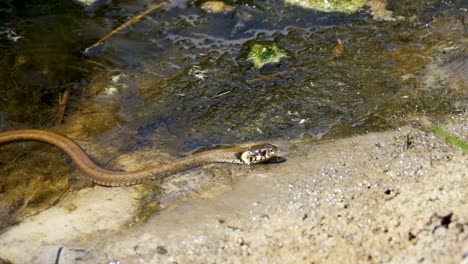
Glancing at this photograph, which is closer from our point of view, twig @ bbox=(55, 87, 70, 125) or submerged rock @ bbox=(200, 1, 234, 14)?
twig @ bbox=(55, 87, 70, 125)

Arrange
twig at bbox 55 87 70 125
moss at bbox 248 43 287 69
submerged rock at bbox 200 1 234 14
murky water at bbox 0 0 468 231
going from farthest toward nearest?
submerged rock at bbox 200 1 234 14 → moss at bbox 248 43 287 69 → twig at bbox 55 87 70 125 → murky water at bbox 0 0 468 231

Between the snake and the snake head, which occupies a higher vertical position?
the snake head

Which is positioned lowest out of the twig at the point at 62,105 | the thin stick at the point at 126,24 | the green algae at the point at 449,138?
the twig at the point at 62,105

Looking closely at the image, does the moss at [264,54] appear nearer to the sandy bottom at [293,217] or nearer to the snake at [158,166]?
the snake at [158,166]

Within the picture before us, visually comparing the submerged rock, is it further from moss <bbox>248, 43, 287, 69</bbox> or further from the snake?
the snake

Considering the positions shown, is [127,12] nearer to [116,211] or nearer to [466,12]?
[116,211]

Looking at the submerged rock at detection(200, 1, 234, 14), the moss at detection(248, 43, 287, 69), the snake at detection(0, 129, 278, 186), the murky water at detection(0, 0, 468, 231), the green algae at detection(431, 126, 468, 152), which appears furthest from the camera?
the submerged rock at detection(200, 1, 234, 14)

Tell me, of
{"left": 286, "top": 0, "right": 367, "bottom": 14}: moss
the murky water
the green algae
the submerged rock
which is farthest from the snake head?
{"left": 286, "top": 0, "right": 367, "bottom": 14}: moss

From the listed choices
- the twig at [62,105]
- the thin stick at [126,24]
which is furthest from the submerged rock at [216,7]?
the twig at [62,105]
